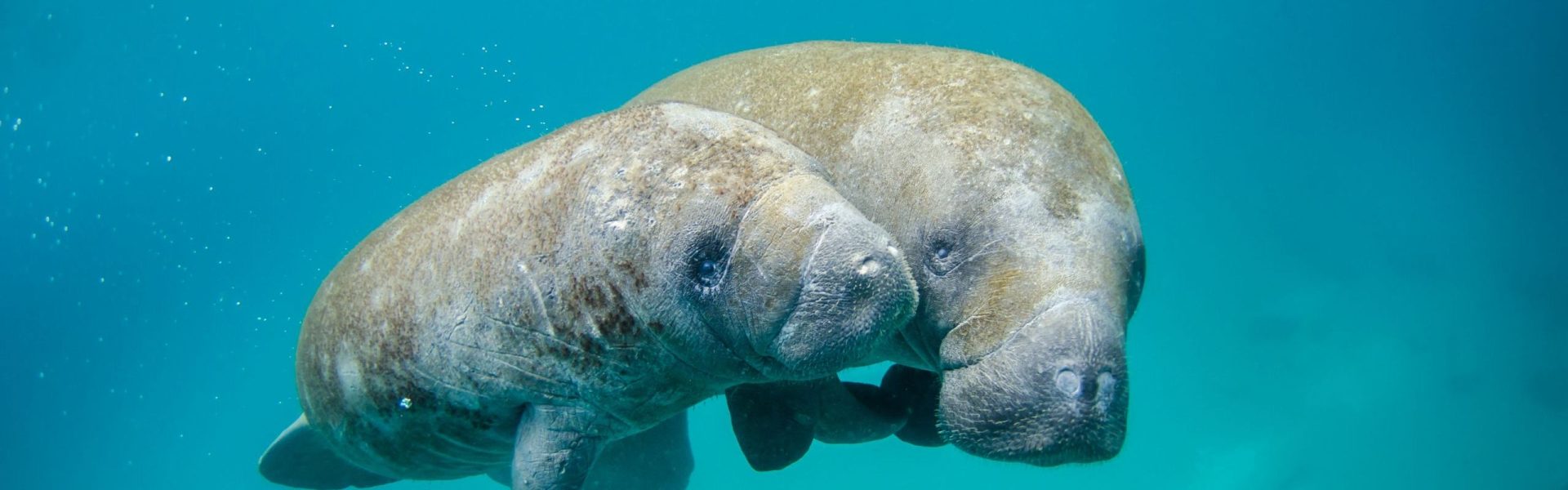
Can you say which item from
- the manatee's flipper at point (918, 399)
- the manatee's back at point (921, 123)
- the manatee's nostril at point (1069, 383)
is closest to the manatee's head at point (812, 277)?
the manatee's nostril at point (1069, 383)

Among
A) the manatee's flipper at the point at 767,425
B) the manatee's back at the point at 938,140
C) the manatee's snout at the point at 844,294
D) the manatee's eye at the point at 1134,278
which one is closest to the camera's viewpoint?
the manatee's snout at the point at 844,294

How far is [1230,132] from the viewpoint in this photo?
3634 cm

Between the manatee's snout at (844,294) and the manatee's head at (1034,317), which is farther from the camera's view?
the manatee's head at (1034,317)

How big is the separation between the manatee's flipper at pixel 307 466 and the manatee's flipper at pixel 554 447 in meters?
2.13

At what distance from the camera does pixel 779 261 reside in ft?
7.89

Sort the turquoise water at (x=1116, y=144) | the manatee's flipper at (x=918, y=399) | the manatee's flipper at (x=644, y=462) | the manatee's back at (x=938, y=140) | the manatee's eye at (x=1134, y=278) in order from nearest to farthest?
the manatee's back at (x=938, y=140), the manatee's eye at (x=1134, y=278), the manatee's flipper at (x=918, y=399), the manatee's flipper at (x=644, y=462), the turquoise water at (x=1116, y=144)

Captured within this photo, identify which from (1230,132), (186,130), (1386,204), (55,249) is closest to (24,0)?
(186,130)

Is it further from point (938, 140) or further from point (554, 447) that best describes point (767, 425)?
point (938, 140)

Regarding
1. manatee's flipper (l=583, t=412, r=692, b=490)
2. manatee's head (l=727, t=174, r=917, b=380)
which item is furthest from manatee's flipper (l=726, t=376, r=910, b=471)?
manatee's flipper (l=583, t=412, r=692, b=490)

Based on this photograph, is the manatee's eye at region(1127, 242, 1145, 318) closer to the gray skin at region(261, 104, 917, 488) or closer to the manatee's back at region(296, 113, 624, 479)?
the gray skin at region(261, 104, 917, 488)

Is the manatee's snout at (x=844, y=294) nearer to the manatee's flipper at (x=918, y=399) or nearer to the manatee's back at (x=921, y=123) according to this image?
the manatee's back at (x=921, y=123)

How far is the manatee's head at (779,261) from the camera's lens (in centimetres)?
238

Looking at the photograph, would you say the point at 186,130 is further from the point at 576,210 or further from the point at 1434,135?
the point at 1434,135

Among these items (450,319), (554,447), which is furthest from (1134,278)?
(450,319)
